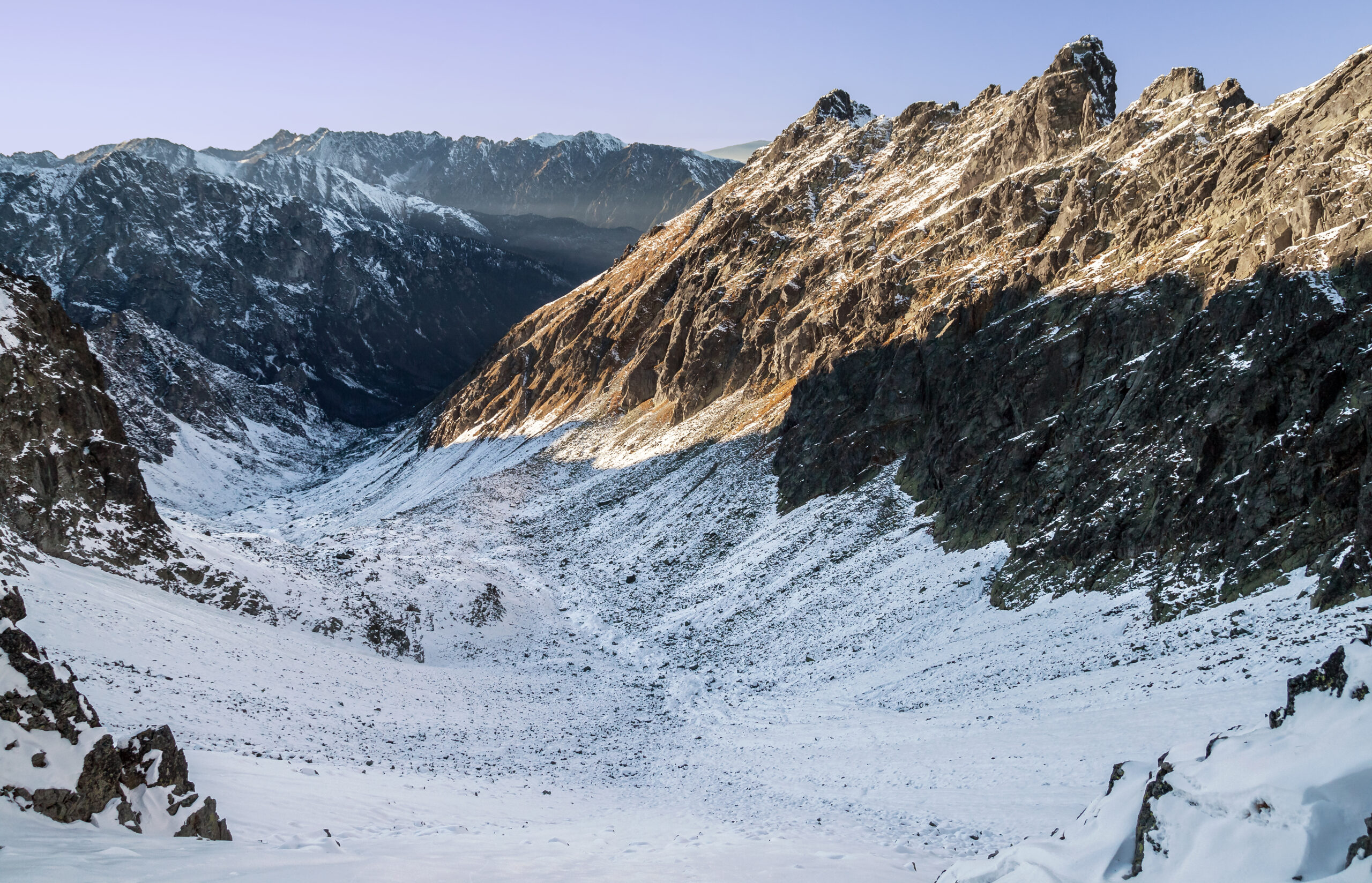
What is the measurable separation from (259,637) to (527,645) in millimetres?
15882

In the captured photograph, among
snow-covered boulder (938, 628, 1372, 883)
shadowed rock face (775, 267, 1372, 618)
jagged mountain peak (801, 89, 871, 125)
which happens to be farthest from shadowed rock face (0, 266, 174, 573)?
jagged mountain peak (801, 89, 871, 125)

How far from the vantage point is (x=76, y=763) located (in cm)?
1277

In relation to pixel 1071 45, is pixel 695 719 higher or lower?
lower

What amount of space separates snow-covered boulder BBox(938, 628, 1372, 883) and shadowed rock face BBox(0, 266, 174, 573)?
36.5 meters

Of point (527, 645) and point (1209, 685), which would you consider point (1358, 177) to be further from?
point (527, 645)

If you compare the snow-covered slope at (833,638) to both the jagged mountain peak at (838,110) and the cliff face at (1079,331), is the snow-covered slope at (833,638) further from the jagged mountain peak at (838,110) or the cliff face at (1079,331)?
the jagged mountain peak at (838,110)

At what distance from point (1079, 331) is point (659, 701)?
3096 cm

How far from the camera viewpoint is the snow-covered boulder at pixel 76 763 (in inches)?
480

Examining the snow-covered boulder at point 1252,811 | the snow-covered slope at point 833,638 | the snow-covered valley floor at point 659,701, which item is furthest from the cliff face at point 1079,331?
the snow-covered boulder at point 1252,811

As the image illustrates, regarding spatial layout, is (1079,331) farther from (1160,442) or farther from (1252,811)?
(1252,811)

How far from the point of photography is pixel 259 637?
1400 inches

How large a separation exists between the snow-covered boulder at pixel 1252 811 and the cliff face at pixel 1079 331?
56.8 feet

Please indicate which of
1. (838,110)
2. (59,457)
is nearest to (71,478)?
(59,457)

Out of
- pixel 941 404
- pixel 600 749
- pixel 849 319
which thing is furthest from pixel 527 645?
pixel 849 319
